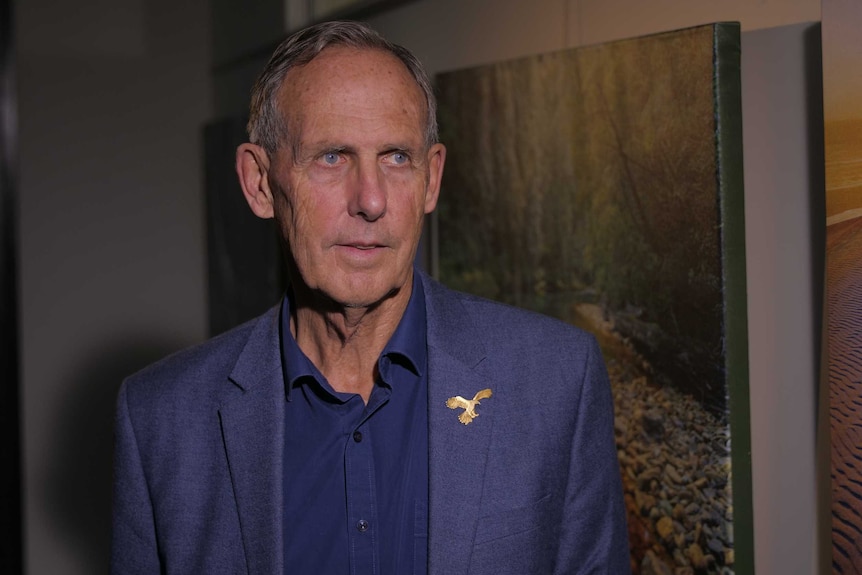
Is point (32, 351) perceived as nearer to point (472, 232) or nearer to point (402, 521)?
point (472, 232)

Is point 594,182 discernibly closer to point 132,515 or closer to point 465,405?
point 465,405

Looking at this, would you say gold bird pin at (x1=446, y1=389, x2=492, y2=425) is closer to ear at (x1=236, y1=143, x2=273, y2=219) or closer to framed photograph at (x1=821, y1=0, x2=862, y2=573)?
ear at (x1=236, y1=143, x2=273, y2=219)

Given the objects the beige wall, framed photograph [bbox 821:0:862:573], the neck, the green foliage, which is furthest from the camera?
the beige wall

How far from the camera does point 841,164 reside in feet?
5.09

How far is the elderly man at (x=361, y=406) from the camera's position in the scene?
5.37ft

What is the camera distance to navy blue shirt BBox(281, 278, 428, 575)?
1.64m

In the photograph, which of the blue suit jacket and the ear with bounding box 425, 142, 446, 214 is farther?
the ear with bounding box 425, 142, 446, 214

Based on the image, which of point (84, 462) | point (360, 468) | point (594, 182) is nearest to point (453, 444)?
point (360, 468)

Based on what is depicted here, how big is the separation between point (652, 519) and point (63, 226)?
2.79m

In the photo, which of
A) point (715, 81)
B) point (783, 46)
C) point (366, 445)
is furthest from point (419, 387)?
point (783, 46)

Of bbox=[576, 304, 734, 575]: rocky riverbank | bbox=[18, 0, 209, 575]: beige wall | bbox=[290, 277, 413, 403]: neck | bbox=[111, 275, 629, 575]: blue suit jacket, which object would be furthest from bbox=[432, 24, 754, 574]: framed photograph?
bbox=[18, 0, 209, 575]: beige wall

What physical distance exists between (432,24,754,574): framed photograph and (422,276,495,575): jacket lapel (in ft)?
1.46

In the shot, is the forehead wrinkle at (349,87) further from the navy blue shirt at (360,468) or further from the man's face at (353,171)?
the navy blue shirt at (360,468)

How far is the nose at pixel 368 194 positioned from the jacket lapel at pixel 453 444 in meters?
0.26
